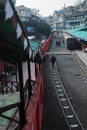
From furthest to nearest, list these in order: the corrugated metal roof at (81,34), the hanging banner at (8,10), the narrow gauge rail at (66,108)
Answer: the corrugated metal roof at (81,34) < the narrow gauge rail at (66,108) < the hanging banner at (8,10)

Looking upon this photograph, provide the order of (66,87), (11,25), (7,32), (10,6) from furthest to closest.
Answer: (66,87), (7,32), (11,25), (10,6)

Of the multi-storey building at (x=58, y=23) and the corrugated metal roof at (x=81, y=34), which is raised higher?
the multi-storey building at (x=58, y=23)

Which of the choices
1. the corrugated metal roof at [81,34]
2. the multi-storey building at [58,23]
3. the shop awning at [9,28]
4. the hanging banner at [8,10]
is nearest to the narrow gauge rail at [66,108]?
the corrugated metal roof at [81,34]

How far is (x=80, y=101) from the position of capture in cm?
1644

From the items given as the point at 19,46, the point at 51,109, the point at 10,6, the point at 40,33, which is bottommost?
the point at 51,109

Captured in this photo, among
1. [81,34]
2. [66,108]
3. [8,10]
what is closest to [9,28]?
[8,10]

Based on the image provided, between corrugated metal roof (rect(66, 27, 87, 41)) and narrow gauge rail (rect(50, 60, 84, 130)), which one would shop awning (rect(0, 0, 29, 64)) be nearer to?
narrow gauge rail (rect(50, 60, 84, 130))

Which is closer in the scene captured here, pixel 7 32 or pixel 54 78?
pixel 7 32

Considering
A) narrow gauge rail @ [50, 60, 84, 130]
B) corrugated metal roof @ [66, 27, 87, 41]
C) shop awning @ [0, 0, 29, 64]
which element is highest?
corrugated metal roof @ [66, 27, 87, 41]

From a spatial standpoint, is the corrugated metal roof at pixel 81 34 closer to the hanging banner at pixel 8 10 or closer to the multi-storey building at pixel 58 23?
the hanging banner at pixel 8 10

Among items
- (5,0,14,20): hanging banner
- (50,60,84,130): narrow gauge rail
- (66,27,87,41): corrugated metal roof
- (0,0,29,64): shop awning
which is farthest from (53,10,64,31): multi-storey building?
(5,0,14,20): hanging banner

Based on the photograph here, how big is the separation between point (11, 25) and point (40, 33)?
79944mm

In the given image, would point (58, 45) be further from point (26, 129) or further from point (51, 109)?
point (26, 129)

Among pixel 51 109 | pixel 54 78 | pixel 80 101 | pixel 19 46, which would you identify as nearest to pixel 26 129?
pixel 19 46
